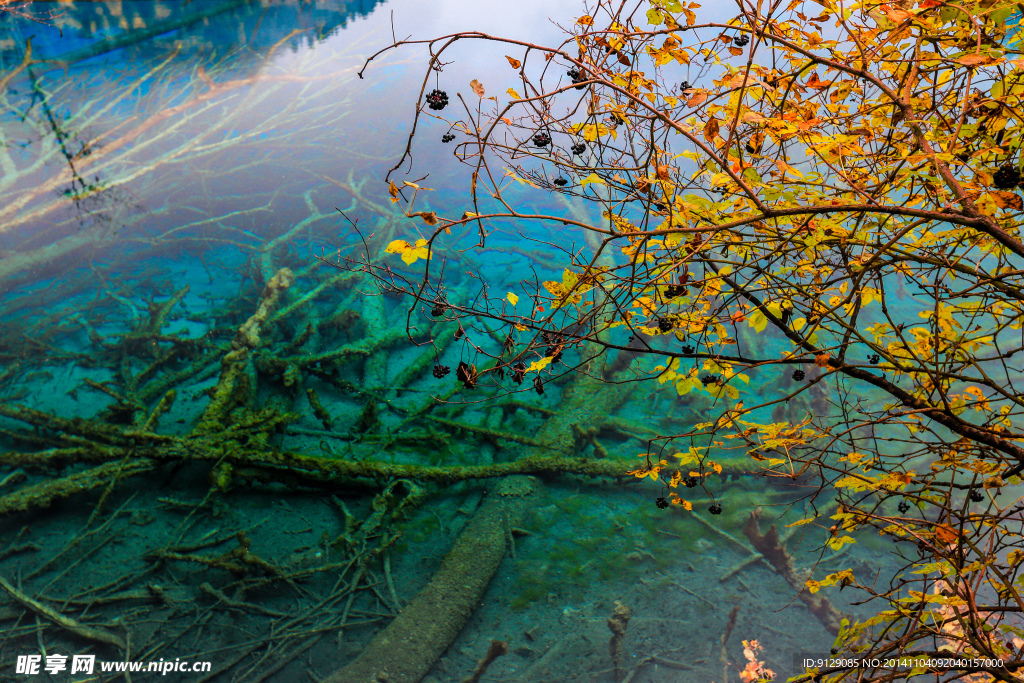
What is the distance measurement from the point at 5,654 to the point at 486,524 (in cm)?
299

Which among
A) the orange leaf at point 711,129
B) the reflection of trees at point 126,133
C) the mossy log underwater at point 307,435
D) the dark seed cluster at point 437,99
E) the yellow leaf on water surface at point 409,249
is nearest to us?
the orange leaf at point 711,129

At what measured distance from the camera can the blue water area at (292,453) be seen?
3307mm

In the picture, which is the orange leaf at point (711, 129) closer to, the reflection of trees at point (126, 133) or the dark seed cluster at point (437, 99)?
the dark seed cluster at point (437, 99)

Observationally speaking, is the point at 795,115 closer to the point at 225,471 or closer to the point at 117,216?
the point at 225,471

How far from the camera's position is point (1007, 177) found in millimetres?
1484

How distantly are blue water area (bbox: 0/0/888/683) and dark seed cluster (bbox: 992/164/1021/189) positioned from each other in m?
1.31

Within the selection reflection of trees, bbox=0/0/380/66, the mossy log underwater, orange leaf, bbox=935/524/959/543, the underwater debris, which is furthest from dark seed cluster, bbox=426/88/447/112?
reflection of trees, bbox=0/0/380/66

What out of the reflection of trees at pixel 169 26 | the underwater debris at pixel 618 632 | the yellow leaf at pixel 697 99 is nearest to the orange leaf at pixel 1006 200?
the yellow leaf at pixel 697 99

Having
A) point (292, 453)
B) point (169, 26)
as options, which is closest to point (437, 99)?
point (292, 453)

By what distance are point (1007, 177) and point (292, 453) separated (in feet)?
14.3

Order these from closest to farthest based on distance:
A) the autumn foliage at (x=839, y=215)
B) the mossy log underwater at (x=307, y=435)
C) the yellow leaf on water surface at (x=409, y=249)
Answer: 1. the autumn foliage at (x=839, y=215)
2. the yellow leaf on water surface at (x=409, y=249)
3. the mossy log underwater at (x=307, y=435)

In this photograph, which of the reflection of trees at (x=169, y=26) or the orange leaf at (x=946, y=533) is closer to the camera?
the orange leaf at (x=946, y=533)

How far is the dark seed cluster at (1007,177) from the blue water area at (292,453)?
1306 millimetres

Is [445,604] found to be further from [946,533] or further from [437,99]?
[437,99]
